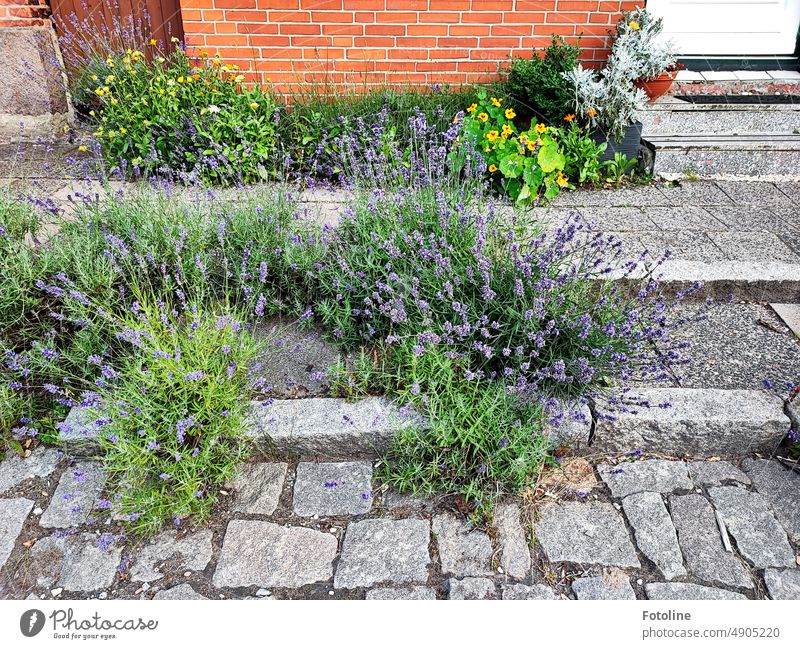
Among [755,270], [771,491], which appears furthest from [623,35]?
[771,491]

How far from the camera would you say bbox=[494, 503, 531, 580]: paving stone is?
2400mm

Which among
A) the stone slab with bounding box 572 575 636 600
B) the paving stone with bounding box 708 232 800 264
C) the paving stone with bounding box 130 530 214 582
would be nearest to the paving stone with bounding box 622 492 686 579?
the stone slab with bounding box 572 575 636 600

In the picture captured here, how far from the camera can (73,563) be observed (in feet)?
8.05

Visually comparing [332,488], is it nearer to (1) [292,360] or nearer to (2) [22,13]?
(1) [292,360]

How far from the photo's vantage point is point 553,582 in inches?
93.1

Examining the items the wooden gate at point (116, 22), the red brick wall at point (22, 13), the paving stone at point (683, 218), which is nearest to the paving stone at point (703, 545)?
the paving stone at point (683, 218)

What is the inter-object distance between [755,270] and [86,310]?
135 inches

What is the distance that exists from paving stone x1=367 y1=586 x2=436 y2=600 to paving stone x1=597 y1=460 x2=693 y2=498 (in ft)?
2.93

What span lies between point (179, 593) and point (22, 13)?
5269 mm

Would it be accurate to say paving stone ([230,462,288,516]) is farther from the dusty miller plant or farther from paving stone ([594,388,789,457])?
the dusty miller plant

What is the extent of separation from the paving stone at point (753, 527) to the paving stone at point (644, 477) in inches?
5.3

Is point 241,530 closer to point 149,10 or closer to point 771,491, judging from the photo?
point 771,491

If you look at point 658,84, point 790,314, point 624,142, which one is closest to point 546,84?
point 624,142

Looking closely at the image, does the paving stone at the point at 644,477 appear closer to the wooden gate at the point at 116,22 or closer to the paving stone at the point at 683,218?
the paving stone at the point at 683,218
